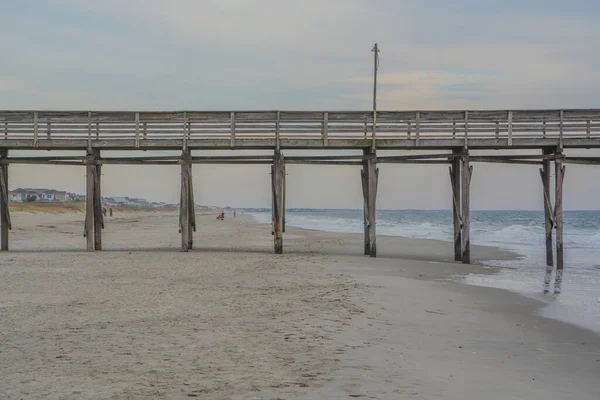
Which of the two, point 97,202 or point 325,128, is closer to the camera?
point 325,128

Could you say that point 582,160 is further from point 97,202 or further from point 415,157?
point 97,202

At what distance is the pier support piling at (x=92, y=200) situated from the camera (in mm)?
21516

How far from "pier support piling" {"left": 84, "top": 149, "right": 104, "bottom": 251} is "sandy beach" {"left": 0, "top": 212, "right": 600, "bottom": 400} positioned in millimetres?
6860

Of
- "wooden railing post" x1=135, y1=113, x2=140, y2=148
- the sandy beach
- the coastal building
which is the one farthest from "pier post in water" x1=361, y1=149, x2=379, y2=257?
the coastal building

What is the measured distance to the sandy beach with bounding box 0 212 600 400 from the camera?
622cm

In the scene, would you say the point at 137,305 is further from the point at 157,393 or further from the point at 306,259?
the point at 306,259

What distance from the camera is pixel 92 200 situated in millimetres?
21578

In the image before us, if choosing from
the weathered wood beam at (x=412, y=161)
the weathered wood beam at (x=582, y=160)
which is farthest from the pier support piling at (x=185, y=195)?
the weathered wood beam at (x=582, y=160)

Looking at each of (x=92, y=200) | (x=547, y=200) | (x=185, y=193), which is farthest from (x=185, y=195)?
(x=547, y=200)

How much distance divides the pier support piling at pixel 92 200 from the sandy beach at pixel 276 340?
6860 mm

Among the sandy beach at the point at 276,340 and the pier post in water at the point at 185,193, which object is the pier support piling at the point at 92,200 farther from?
the sandy beach at the point at 276,340

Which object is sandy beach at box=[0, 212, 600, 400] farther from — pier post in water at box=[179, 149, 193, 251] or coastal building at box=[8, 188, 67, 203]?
coastal building at box=[8, 188, 67, 203]

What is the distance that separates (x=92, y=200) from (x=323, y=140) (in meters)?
8.07

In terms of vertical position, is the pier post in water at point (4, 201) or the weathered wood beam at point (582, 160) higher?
the weathered wood beam at point (582, 160)
